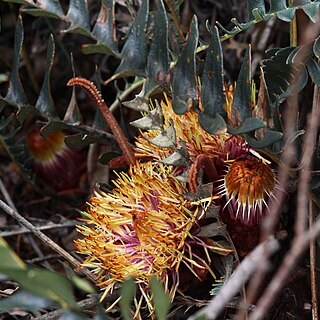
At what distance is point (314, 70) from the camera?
3.65 ft

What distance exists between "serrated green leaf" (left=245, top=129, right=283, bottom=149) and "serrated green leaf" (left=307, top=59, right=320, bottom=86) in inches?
5.3

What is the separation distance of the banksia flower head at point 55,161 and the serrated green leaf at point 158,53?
24.3 inches

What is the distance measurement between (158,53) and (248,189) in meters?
0.31

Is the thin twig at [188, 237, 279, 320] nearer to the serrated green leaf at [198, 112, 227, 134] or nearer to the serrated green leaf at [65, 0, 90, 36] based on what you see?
the serrated green leaf at [198, 112, 227, 134]

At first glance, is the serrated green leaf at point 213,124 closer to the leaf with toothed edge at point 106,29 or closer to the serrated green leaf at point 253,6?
the serrated green leaf at point 253,6

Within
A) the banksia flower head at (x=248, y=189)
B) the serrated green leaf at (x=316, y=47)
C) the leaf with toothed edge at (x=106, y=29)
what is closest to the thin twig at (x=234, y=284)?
the banksia flower head at (x=248, y=189)

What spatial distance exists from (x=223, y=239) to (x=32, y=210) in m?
0.80

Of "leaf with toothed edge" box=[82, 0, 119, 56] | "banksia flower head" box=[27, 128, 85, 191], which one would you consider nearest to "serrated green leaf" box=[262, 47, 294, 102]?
"leaf with toothed edge" box=[82, 0, 119, 56]

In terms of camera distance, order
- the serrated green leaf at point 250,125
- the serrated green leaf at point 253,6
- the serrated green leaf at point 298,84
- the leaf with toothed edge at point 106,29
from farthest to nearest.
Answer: the leaf with toothed edge at point 106,29, the serrated green leaf at point 253,6, the serrated green leaf at point 298,84, the serrated green leaf at point 250,125

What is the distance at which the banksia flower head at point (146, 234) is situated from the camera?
41.8 inches

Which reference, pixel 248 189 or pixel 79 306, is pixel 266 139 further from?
pixel 79 306

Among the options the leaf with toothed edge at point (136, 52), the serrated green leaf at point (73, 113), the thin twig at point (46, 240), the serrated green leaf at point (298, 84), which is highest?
the leaf with toothed edge at point (136, 52)

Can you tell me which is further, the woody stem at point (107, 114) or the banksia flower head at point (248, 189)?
the woody stem at point (107, 114)

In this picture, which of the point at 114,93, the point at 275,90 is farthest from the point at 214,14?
the point at 275,90
